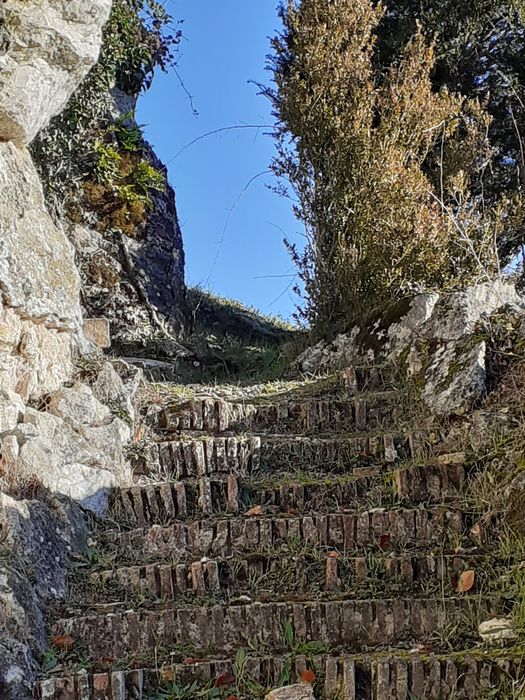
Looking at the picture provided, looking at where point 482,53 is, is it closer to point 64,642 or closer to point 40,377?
point 40,377

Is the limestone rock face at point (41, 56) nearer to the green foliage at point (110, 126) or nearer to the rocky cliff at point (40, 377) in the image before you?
the rocky cliff at point (40, 377)

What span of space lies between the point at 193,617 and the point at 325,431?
174 centimetres

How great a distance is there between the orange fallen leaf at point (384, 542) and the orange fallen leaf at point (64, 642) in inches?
45.7

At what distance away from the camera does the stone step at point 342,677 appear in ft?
5.88

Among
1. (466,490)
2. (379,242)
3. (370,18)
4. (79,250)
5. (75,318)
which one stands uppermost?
(370,18)

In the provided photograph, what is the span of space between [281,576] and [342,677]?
636 mm

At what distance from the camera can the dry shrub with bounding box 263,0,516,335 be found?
514 cm

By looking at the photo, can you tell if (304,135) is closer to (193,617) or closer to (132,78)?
(132,78)

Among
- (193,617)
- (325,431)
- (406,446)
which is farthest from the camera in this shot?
(325,431)

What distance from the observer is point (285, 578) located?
2432 mm

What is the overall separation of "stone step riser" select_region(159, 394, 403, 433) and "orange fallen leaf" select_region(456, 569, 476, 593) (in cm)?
152

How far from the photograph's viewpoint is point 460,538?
8.11 feet

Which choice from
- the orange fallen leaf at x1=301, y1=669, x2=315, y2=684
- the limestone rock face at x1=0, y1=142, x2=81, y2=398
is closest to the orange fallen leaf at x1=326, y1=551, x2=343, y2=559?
the orange fallen leaf at x1=301, y1=669, x2=315, y2=684

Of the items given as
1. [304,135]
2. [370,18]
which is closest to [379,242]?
[304,135]
